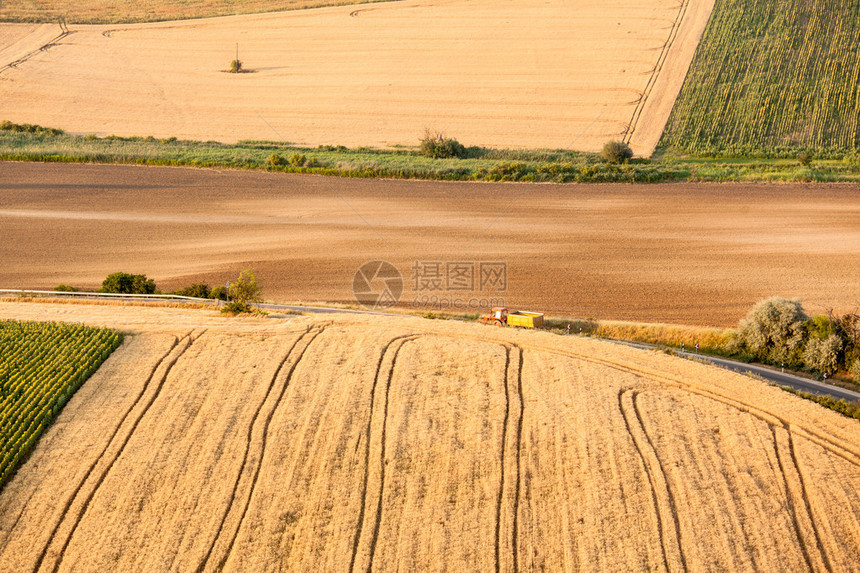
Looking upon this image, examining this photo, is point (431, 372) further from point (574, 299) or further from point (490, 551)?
point (574, 299)

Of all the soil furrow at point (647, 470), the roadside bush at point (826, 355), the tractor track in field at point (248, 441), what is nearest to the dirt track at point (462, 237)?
the roadside bush at point (826, 355)

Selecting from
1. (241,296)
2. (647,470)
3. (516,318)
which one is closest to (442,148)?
(516,318)

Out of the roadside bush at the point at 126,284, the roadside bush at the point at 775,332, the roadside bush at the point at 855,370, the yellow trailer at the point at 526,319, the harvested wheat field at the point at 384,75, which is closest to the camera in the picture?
the roadside bush at the point at 855,370

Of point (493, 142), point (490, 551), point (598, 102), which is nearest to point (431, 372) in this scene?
point (490, 551)

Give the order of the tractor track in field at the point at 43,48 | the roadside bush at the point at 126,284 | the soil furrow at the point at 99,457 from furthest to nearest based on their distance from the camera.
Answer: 1. the tractor track in field at the point at 43,48
2. the roadside bush at the point at 126,284
3. the soil furrow at the point at 99,457

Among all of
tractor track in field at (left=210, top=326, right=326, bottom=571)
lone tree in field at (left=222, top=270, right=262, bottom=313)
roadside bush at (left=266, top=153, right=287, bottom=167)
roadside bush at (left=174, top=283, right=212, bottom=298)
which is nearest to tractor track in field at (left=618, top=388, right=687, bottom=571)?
tractor track in field at (left=210, top=326, right=326, bottom=571)

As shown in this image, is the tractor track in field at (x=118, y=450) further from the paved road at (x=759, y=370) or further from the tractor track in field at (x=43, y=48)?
the tractor track in field at (x=43, y=48)
